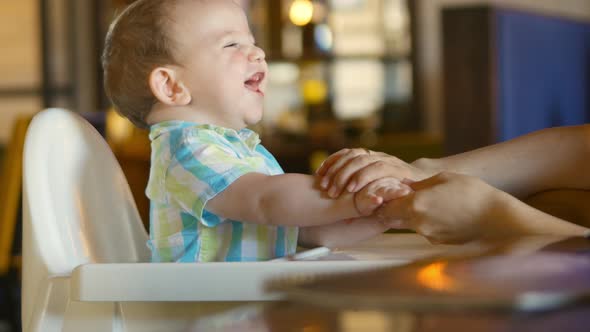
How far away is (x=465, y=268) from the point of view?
318 millimetres

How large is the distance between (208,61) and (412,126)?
14.7 feet

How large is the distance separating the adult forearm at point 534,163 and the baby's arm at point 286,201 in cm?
19

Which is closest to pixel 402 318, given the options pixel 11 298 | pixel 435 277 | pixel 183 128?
pixel 435 277

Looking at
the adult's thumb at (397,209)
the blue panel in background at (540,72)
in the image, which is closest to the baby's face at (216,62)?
the adult's thumb at (397,209)

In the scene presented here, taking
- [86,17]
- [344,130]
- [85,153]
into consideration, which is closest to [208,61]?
[85,153]

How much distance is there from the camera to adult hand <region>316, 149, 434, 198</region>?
80 cm

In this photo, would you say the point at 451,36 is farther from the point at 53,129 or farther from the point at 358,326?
the point at 358,326

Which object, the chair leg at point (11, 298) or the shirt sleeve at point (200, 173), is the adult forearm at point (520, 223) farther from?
the chair leg at point (11, 298)

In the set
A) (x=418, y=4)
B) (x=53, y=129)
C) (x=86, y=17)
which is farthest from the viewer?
(x=86, y=17)

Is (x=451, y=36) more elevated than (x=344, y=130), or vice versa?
(x=451, y=36)

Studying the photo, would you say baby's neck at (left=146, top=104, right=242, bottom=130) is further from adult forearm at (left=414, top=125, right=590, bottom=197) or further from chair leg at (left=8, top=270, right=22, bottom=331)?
chair leg at (left=8, top=270, right=22, bottom=331)

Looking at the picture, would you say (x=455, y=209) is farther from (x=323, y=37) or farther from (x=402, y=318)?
(x=323, y=37)

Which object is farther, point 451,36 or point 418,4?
point 418,4

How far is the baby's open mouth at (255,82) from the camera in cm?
99
